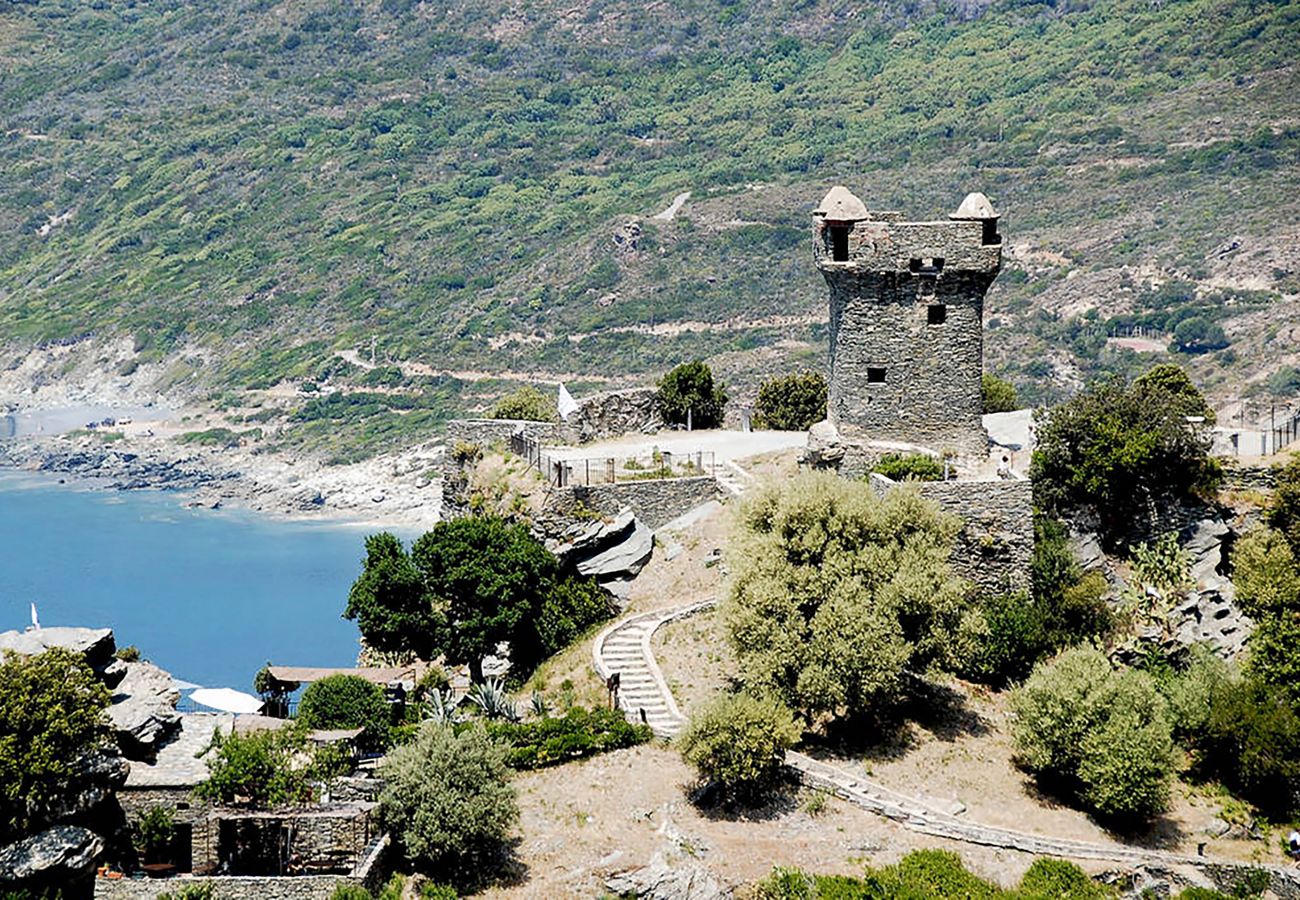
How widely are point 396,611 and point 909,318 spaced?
13.7 meters

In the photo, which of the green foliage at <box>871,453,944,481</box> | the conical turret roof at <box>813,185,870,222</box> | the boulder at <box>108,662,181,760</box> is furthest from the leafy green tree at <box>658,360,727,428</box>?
the boulder at <box>108,662,181,760</box>

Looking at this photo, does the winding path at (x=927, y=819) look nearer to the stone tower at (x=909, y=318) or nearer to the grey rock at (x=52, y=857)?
the stone tower at (x=909, y=318)

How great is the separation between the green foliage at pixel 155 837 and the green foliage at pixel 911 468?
1696 cm

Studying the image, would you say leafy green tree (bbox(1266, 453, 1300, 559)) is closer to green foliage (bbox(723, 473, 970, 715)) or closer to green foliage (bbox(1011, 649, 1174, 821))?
green foliage (bbox(1011, 649, 1174, 821))

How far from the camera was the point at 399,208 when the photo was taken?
199 m

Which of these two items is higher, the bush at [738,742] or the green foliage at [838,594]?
the green foliage at [838,594]

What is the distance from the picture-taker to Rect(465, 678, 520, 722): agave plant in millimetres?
34500

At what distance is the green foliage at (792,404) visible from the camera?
5191cm

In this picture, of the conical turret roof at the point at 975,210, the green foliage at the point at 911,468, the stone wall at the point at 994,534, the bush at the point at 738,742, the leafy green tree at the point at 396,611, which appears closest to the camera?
the bush at the point at 738,742

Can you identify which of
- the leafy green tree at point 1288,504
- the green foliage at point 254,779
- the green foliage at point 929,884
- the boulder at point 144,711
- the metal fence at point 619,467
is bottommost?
the green foliage at point 929,884

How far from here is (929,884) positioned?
2848cm

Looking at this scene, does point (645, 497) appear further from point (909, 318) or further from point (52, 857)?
point (52, 857)

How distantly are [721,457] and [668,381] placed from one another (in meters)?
6.92

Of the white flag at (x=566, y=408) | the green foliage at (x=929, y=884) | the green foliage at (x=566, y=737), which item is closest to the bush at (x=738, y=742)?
the green foliage at (x=566, y=737)
